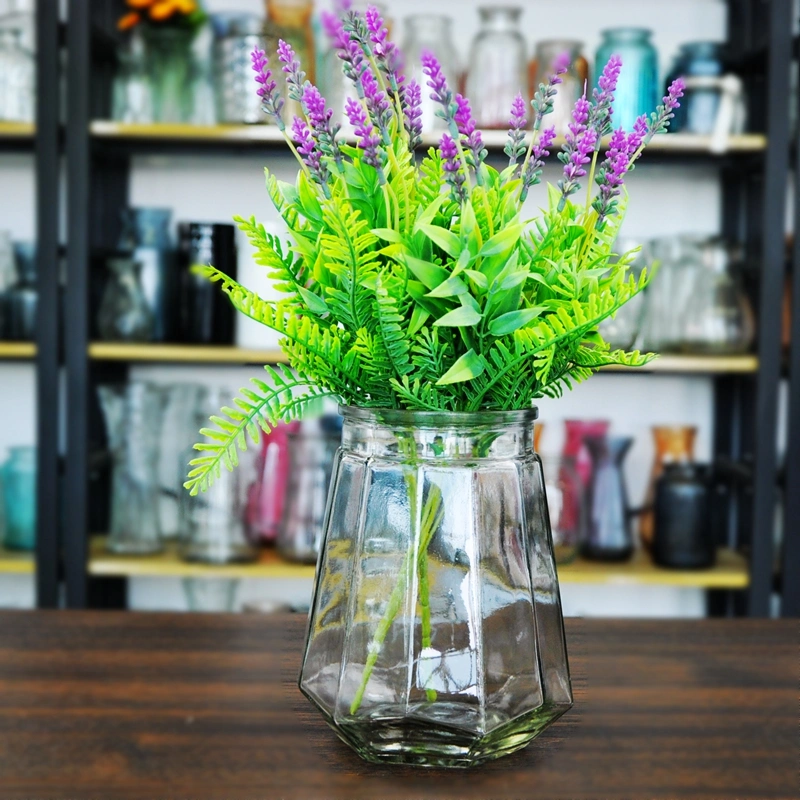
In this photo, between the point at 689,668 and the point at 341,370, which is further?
the point at 689,668

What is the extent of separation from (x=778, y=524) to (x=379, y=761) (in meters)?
1.62

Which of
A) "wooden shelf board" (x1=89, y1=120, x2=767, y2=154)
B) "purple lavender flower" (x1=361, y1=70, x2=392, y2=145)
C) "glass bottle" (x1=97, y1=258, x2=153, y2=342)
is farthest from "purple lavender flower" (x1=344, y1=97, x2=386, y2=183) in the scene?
"glass bottle" (x1=97, y1=258, x2=153, y2=342)

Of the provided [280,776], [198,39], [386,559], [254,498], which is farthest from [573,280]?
[198,39]

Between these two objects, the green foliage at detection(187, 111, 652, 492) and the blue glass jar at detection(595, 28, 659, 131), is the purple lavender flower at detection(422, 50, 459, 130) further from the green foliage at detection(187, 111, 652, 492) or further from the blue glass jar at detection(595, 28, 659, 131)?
the blue glass jar at detection(595, 28, 659, 131)

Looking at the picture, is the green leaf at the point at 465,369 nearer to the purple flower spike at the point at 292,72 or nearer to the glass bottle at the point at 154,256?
the purple flower spike at the point at 292,72

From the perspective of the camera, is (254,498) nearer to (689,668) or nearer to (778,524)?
(778,524)

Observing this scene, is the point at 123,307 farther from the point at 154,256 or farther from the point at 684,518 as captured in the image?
the point at 684,518

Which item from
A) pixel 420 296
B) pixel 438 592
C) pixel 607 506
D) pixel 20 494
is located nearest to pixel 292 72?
pixel 420 296

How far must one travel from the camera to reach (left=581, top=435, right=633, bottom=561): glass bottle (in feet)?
6.37

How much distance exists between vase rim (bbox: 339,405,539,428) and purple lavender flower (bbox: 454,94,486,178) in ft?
0.38

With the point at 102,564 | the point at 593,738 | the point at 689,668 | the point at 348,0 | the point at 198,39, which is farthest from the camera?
the point at 198,39

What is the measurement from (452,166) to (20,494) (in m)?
1.73

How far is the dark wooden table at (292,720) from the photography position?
49cm

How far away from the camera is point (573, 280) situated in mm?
470
